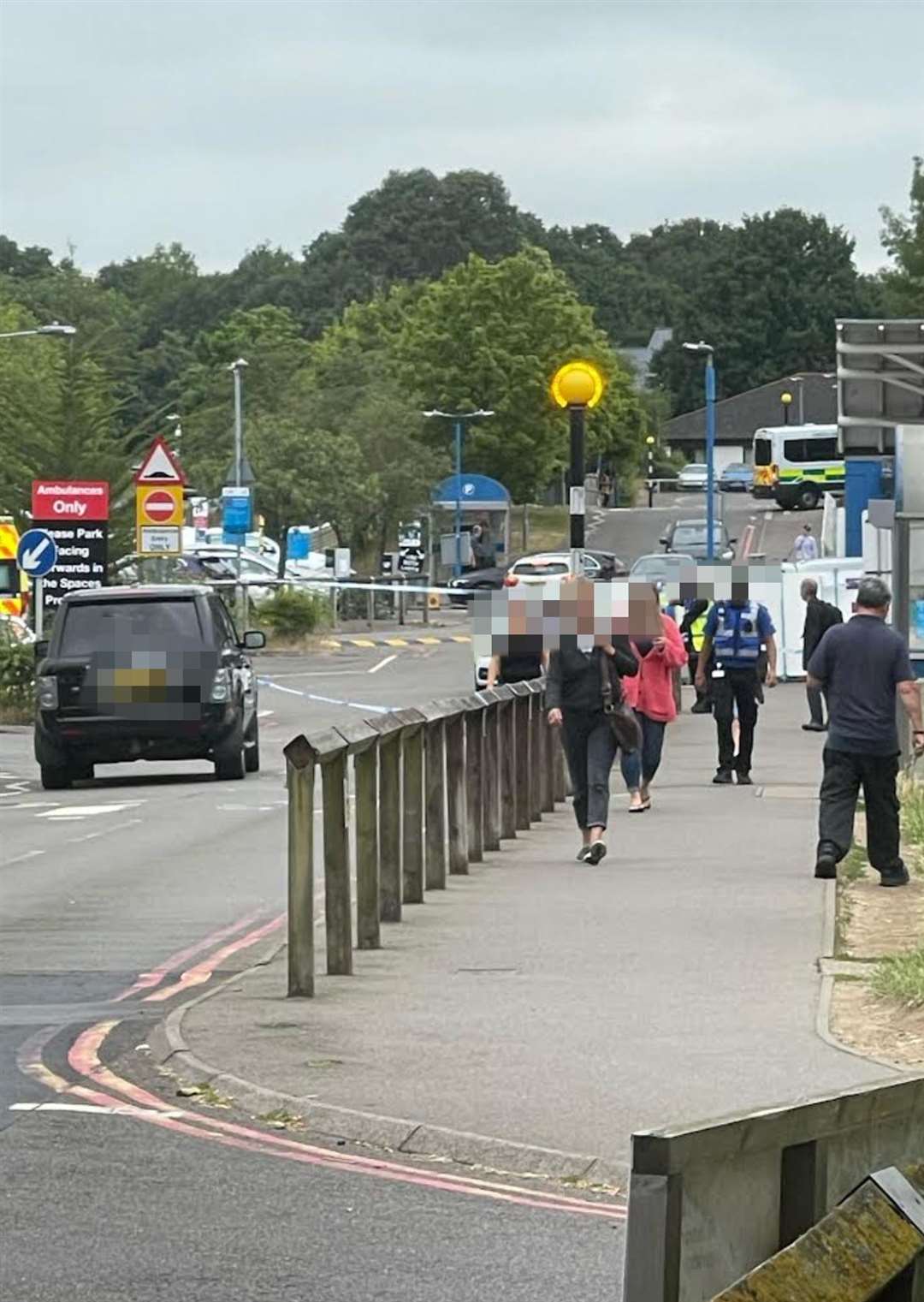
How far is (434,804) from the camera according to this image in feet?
50.4

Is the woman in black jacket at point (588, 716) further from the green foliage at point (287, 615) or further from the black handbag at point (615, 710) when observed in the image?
Result: the green foliage at point (287, 615)

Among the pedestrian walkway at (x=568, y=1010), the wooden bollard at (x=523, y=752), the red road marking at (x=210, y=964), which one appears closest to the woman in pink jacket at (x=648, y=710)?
the wooden bollard at (x=523, y=752)

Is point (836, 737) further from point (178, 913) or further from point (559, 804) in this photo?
point (559, 804)

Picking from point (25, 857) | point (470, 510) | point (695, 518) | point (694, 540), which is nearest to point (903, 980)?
point (25, 857)

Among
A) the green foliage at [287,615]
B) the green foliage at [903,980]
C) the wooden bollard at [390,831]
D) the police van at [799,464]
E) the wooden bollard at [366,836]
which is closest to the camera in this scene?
the green foliage at [903,980]

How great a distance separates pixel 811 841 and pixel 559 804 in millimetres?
4756

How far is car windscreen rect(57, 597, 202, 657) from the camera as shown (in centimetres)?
2477

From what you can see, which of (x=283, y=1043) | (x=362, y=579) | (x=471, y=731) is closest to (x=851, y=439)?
(x=471, y=731)

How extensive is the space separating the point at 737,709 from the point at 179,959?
37.1 ft

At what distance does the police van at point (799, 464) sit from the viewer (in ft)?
309

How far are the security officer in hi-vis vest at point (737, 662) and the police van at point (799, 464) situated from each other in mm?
70305

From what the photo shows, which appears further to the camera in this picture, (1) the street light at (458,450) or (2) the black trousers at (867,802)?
(1) the street light at (458,450)

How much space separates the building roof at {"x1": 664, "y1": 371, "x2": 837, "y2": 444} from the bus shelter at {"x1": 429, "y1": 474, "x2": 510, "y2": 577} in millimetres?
47892

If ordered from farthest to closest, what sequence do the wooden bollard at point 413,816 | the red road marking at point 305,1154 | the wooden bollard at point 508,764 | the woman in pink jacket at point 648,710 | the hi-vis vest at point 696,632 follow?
the hi-vis vest at point 696,632 < the woman in pink jacket at point 648,710 < the wooden bollard at point 508,764 < the wooden bollard at point 413,816 < the red road marking at point 305,1154
